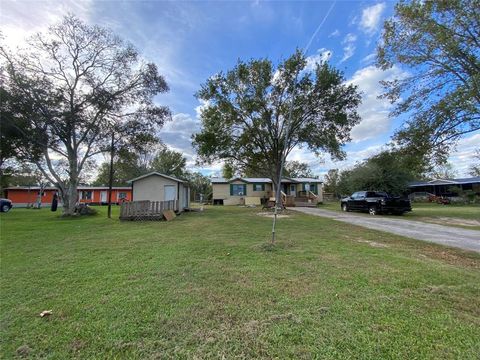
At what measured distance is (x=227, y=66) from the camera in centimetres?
1844

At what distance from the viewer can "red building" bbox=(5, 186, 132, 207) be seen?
34.7m

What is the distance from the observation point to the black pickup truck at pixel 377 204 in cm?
1583

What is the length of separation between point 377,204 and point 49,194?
41466mm

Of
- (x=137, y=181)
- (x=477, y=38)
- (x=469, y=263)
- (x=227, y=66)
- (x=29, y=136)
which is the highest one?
(x=227, y=66)

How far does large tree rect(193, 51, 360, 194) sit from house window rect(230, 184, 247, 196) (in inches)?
420

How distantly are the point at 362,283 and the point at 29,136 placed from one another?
68.3ft

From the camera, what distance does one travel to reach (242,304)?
314cm

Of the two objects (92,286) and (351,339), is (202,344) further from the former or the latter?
(92,286)

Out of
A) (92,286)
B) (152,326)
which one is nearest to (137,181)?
(92,286)

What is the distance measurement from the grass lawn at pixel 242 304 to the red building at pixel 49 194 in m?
31.7

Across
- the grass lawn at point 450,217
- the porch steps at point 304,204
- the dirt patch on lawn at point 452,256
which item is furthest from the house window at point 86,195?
the dirt patch on lawn at point 452,256

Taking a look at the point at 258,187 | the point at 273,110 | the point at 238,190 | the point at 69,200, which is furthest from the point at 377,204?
the point at 69,200

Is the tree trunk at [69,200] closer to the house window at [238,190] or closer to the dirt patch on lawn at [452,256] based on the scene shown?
the house window at [238,190]

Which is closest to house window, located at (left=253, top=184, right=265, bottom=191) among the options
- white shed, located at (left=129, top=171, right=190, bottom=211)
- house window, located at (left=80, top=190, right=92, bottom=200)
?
white shed, located at (left=129, top=171, right=190, bottom=211)
